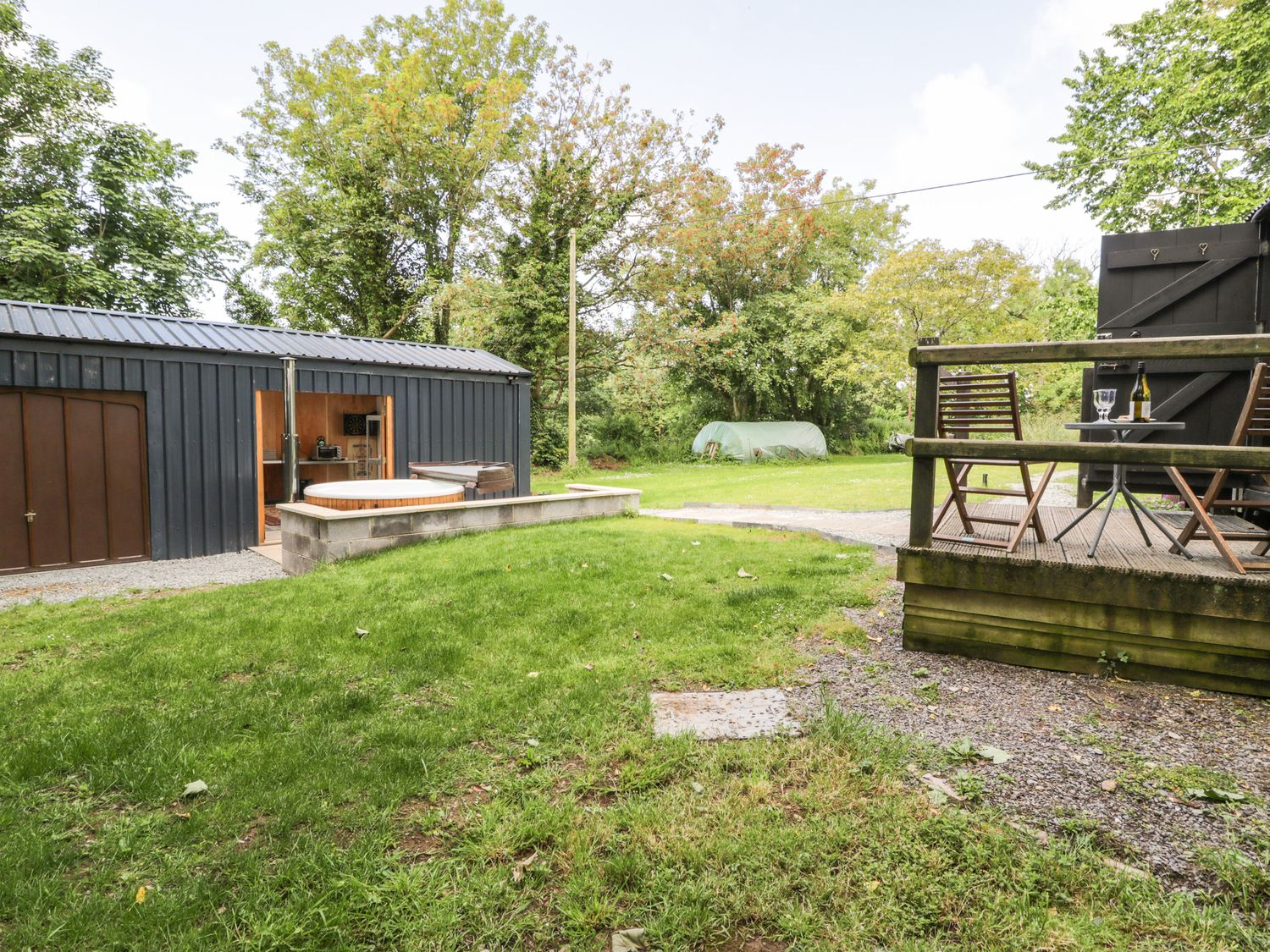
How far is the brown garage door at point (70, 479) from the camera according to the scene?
583 cm

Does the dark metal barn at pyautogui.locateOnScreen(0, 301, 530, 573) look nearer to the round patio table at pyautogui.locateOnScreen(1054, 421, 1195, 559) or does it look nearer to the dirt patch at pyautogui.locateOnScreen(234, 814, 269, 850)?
the dirt patch at pyautogui.locateOnScreen(234, 814, 269, 850)

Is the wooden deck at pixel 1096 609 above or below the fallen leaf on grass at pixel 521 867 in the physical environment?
above

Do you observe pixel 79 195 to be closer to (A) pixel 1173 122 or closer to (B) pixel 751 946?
(B) pixel 751 946

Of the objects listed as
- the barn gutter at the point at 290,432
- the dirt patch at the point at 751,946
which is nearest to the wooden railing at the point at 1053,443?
the dirt patch at the point at 751,946

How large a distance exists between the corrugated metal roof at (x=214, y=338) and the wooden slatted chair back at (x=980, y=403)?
6.86 meters

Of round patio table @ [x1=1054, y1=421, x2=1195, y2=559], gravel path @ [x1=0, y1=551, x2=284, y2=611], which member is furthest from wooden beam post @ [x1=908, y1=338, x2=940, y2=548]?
gravel path @ [x1=0, y1=551, x2=284, y2=611]

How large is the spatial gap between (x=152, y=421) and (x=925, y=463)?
23.9 feet

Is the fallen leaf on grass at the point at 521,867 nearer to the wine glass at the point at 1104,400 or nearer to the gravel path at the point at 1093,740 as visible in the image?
the gravel path at the point at 1093,740

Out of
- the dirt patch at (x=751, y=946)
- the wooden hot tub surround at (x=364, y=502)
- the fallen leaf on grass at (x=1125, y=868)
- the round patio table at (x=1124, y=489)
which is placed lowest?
the dirt patch at (x=751, y=946)

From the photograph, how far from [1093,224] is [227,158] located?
2390 centimetres

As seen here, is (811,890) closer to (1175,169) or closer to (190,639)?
(190,639)

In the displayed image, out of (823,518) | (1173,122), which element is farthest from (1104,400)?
(1173,122)

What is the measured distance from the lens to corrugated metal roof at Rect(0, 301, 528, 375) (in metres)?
6.03

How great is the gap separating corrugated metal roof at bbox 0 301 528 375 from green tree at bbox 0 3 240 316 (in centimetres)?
1102
